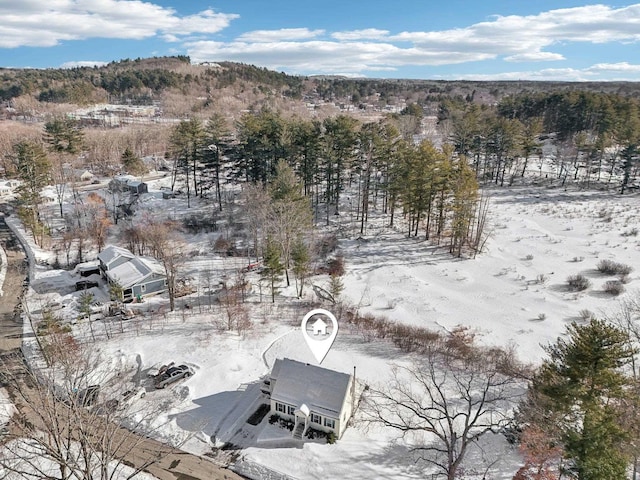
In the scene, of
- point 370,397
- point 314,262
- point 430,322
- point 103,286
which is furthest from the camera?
point 314,262

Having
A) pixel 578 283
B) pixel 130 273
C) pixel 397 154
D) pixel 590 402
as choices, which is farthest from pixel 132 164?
pixel 590 402

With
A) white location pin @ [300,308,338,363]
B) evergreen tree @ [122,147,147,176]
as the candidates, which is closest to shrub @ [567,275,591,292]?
white location pin @ [300,308,338,363]

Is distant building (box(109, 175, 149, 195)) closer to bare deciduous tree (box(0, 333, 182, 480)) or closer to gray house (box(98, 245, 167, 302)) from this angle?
gray house (box(98, 245, 167, 302))

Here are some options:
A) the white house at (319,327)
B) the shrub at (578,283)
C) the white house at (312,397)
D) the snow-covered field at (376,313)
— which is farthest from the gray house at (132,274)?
the shrub at (578,283)

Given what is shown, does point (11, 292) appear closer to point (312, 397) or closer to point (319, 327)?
point (319, 327)

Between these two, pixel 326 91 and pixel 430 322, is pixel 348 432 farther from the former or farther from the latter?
pixel 326 91

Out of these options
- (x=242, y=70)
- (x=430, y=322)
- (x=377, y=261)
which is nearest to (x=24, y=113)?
(x=242, y=70)
